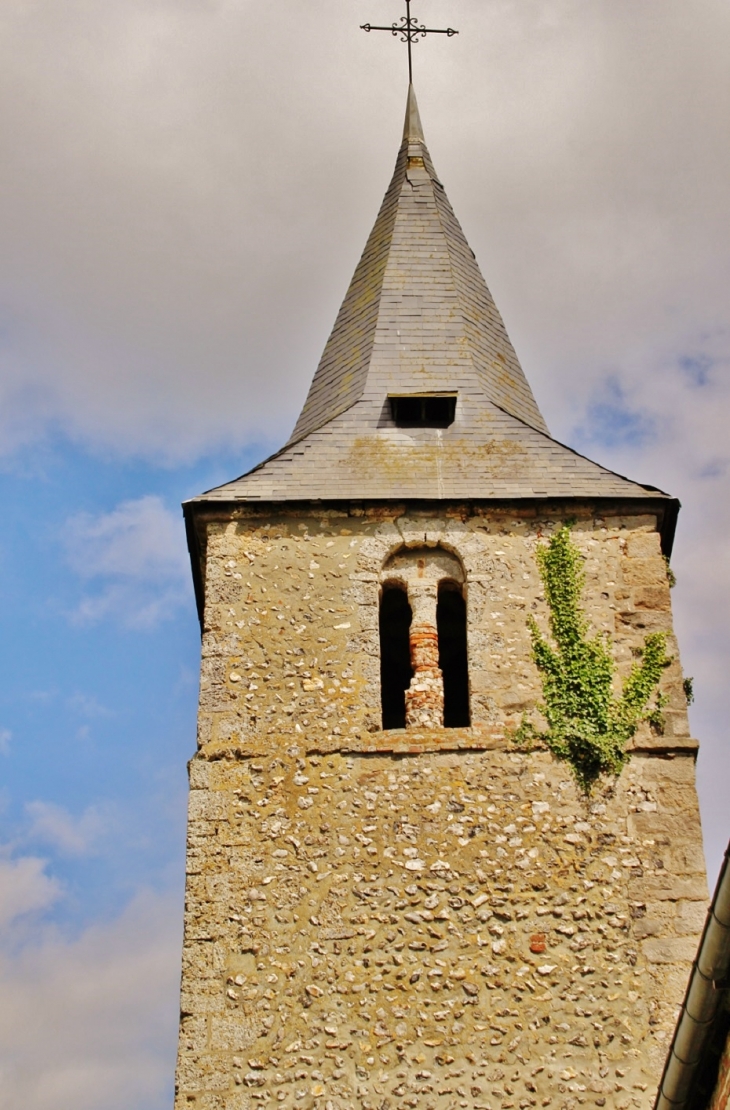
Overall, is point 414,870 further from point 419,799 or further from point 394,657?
point 394,657

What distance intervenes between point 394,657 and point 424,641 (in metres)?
1.44

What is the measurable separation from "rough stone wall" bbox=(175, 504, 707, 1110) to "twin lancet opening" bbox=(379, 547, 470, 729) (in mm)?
197

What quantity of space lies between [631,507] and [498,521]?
1231 millimetres

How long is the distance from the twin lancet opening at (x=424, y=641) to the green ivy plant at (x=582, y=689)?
0.83m

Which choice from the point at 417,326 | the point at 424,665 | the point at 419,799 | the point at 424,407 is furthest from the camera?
the point at 417,326

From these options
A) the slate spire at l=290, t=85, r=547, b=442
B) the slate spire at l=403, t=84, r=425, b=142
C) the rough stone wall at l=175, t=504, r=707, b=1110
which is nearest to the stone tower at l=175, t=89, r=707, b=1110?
the rough stone wall at l=175, t=504, r=707, b=1110

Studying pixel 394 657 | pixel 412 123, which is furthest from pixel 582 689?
pixel 412 123

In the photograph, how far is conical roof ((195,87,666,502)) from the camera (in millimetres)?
15266

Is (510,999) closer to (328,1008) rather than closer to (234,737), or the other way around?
(328,1008)

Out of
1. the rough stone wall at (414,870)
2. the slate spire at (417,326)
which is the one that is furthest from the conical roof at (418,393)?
the rough stone wall at (414,870)

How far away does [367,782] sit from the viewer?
43.3 feet

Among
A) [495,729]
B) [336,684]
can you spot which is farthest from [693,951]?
[336,684]

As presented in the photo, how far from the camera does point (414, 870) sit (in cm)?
1270

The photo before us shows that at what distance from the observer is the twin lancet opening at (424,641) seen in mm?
13953
